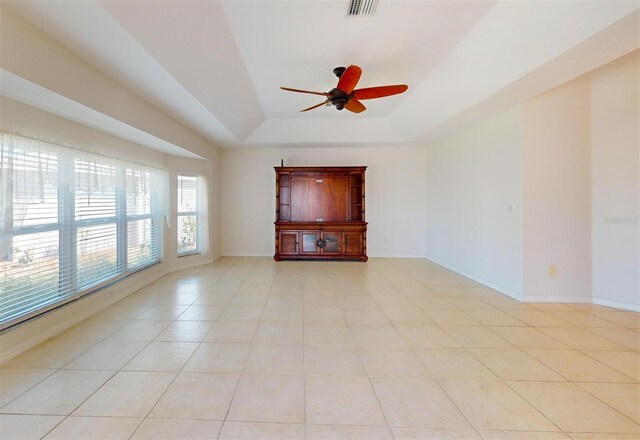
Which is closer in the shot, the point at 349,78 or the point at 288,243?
the point at 349,78

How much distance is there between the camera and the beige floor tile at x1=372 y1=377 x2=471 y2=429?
1534mm

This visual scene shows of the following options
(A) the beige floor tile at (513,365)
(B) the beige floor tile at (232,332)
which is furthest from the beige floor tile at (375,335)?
(B) the beige floor tile at (232,332)

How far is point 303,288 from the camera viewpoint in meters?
3.97

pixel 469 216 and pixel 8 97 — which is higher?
pixel 8 97

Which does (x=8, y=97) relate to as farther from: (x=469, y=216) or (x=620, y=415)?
(x=469, y=216)

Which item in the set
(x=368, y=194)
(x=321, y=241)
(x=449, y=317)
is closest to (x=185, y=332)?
(x=449, y=317)

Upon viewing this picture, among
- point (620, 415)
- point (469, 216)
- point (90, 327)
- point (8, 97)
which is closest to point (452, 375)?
point (620, 415)

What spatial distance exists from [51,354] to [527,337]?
430 cm

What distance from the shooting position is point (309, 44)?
108 inches

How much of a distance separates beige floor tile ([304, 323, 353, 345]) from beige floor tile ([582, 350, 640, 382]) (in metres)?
2.06

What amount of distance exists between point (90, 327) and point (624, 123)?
21.3 ft

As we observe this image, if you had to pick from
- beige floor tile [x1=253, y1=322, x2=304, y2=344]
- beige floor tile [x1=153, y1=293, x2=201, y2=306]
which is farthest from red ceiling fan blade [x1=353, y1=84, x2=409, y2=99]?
beige floor tile [x1=153, y1=293, x2=201, y2=306]

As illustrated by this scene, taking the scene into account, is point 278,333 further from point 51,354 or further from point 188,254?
point 188,254

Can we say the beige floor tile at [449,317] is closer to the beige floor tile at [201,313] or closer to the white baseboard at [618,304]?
the white baseboard at [618,304]
